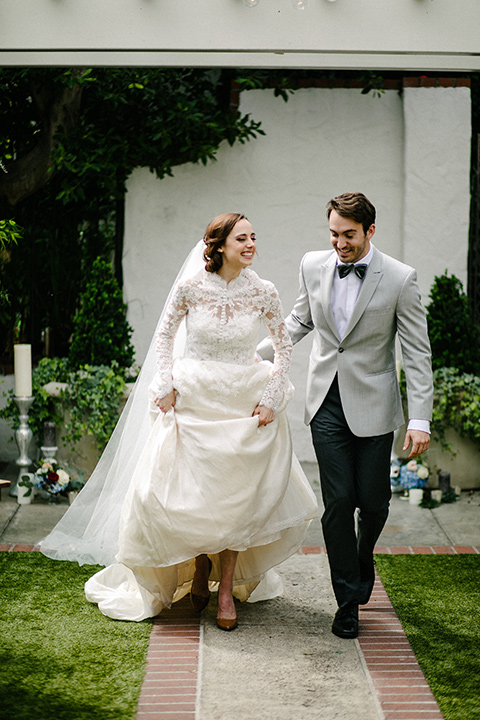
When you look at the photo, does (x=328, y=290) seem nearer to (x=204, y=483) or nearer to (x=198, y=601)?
(x=204, y=483)

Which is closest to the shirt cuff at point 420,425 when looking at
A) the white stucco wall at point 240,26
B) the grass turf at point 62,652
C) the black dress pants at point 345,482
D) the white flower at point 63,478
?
the black dress pants at point 345,482

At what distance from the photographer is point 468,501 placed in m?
6.68

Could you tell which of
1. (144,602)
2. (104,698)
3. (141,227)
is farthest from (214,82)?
(104,698)

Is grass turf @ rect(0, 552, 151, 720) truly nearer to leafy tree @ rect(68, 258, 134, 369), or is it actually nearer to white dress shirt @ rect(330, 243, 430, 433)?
white dress shirt @ rect(330, 243, 430, 433)

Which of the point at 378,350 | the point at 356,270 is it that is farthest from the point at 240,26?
the point at 378,350

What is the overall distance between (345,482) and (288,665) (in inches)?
33.5

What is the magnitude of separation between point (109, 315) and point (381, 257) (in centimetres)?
329

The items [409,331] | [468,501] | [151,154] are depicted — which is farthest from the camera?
[151,154]

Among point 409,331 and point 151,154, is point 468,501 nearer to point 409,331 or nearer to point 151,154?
point 409,331

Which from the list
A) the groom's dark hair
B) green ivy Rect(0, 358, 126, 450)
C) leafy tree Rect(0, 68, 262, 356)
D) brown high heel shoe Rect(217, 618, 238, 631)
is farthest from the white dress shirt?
leafy tree Rect(0, 68, 262, 356)

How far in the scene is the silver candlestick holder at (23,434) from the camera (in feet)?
21.6

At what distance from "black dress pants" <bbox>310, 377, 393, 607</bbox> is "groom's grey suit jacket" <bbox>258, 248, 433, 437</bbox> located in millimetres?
69

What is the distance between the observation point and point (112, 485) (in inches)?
186

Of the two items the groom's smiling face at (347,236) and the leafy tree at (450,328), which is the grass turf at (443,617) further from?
the leafy tree at (450,328)
